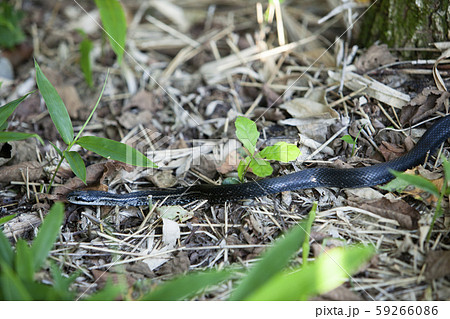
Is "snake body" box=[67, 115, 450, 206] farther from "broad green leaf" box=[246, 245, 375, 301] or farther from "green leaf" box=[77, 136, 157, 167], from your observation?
"broad green leaf" box=[246, 245, 375, 301]

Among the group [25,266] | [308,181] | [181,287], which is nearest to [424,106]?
[308,181]

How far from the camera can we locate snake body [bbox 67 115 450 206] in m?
3.80

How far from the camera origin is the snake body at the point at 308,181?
3.80 meters

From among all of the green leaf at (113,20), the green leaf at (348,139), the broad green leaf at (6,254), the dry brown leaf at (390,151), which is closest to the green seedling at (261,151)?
the green leaf at (348,139)

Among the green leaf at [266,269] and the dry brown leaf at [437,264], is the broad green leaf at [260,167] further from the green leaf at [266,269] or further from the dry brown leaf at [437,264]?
the dry brown leaf at [437,264]

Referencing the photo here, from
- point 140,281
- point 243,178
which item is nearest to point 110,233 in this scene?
point 140,281

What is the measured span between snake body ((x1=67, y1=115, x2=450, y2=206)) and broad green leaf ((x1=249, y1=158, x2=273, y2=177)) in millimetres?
173

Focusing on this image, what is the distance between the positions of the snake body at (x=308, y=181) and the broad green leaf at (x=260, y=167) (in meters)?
0.17

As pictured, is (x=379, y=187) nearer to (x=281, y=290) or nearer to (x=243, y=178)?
(x=243, y=178)

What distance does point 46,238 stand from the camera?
2891 millimetres

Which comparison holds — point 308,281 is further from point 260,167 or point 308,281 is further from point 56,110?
point 56,110

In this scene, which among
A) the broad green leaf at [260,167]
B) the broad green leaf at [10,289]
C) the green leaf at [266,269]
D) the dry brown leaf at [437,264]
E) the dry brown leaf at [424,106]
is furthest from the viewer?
the dry brown leaf at [424,106]

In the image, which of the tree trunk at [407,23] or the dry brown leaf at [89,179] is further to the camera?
the tree trunk at [407,23]
